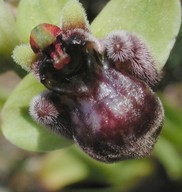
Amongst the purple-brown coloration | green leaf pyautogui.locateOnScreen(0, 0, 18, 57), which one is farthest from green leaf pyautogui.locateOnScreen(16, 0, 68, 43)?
the purple-brown coloration

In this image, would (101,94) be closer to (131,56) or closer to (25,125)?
(131,56)

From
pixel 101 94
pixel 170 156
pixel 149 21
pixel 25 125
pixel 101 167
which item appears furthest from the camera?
pixel 101 167

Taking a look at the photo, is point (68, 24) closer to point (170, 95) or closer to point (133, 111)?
point (133, 111)

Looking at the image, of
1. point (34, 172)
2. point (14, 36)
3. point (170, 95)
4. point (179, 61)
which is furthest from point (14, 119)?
point (170, 95)

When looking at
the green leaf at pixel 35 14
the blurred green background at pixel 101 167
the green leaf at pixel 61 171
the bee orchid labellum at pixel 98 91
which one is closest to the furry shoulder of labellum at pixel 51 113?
the bee orchid labellum at pixel 98 91

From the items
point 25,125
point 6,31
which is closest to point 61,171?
point 25,125

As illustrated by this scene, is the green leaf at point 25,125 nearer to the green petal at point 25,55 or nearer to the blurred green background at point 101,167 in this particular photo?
the green petal at point 25,55
